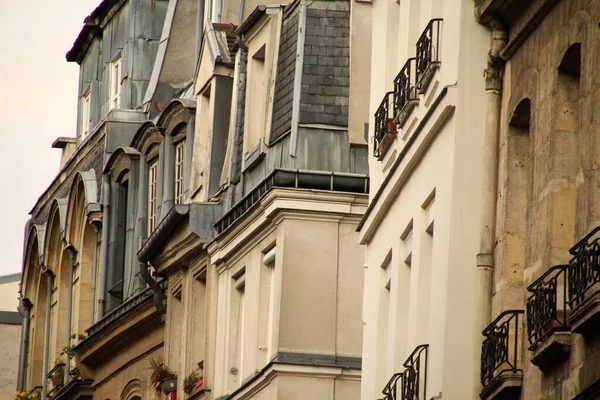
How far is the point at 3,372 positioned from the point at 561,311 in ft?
146

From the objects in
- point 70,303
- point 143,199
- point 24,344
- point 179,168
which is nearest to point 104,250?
point 143,199

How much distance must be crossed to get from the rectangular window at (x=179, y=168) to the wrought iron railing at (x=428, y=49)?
51.5 ft

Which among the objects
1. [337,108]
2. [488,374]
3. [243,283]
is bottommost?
[488,374]

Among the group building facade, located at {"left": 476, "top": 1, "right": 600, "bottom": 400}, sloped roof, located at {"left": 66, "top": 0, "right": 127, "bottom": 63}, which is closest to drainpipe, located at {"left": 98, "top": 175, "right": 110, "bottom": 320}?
sloped roof, located at {"left": 66, "top": 0, "right": 127, "bottom": 63}

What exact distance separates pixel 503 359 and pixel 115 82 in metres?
28.7

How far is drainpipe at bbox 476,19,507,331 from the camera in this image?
17.9 meters

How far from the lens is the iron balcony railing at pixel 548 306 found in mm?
15633

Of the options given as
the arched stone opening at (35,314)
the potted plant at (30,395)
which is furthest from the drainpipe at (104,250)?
the arched stone opening at (35,314)

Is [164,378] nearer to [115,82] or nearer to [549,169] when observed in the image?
[115,82]

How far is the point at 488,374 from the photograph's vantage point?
1741 centimetres

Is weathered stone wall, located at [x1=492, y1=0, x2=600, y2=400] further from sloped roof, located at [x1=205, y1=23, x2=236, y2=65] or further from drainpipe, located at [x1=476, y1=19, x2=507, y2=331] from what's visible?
sloped roof, located at [x1=205, y1=23, x2=236, y2=65]

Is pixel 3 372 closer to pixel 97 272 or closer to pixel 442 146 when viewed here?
pixel 97 272

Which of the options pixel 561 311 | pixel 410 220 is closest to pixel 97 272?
pixel 410 220

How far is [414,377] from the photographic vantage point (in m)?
19.6
